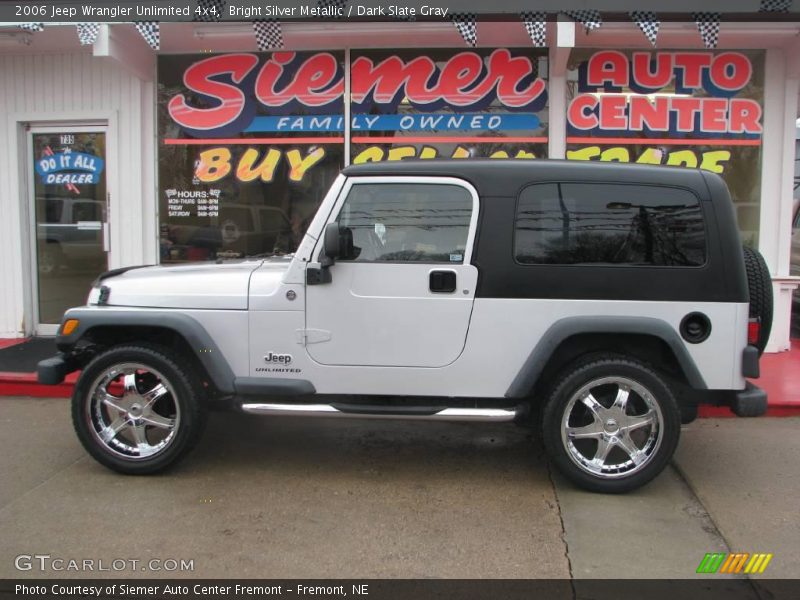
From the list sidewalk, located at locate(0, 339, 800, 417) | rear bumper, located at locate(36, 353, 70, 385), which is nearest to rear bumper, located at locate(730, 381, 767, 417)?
sidewalk, located at locate(0, 339, 800, 417)

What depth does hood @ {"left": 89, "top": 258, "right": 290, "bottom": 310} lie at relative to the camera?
426 cm

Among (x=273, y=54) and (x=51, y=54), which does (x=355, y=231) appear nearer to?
(x=273, y=54)

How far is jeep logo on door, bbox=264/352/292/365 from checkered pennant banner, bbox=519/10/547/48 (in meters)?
4.30

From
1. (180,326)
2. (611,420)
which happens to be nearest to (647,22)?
(611,420)

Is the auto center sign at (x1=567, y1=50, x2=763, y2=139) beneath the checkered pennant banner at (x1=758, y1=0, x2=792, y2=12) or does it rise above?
beneath

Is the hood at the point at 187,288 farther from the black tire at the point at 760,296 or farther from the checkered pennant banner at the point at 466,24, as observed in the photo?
the checkered pennant banner at the point at 466,24

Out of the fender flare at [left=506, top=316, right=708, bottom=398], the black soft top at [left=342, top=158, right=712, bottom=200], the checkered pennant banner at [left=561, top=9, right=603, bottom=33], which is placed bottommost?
the fender flare at [left=506, top=316, right=708, bottom=398]

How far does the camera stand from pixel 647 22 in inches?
258

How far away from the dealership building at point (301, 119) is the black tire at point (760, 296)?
11.0 ft

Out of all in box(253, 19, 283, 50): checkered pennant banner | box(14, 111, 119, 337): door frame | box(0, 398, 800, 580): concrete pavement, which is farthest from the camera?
box(14, 111, 119, 337): door frame

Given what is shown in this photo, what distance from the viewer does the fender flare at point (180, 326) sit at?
420 centimetres

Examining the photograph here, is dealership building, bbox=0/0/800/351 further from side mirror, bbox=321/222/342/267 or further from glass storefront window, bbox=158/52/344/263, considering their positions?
side mirror, bbox=321/222/342/267

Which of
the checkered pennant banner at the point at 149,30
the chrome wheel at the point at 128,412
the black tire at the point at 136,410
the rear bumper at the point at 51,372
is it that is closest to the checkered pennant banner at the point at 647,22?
the checkered pennant banner at the point at 149,30

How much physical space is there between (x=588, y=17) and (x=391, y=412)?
14.9 feet
